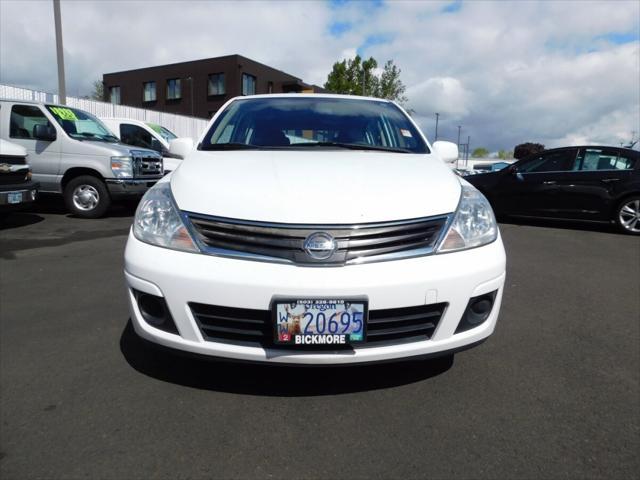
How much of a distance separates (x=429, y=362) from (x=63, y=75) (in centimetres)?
1196

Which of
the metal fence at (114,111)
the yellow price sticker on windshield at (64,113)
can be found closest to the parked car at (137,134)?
the metal fence at (114,111)

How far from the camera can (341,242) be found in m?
1.89

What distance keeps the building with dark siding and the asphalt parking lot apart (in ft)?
105

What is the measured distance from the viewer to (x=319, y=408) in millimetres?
2102

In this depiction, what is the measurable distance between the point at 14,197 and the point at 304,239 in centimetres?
572

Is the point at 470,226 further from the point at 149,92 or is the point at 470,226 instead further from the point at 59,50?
the point at 149,92

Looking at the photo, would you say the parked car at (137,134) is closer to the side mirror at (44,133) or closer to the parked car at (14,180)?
the side mirror at (44,133)

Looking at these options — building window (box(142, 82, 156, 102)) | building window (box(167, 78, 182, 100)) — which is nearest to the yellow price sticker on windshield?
building window (box(167, 78, 182, 100))

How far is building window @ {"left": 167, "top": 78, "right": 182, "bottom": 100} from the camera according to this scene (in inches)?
1431

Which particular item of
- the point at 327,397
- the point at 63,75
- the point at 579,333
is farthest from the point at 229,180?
the point at 63,75

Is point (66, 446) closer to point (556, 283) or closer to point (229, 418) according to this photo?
point (229, 418)

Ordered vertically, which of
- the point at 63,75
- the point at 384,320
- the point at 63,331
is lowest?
the point at 63,331

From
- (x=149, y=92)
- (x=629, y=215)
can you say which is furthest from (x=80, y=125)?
(x=149, y=92)

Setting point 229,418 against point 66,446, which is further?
point 229,418
